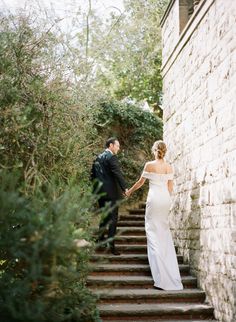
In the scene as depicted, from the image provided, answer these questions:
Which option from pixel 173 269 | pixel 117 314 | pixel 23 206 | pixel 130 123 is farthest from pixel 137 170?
pixel 23 206

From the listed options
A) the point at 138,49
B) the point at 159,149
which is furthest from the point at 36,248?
the point at 138,49

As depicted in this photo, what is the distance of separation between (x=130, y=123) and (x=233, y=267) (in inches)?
259

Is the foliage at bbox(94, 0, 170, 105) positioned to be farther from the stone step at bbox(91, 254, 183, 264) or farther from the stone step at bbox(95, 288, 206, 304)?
the stone step at bbox(95, 288, 206, 304)

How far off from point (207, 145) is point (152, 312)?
6.95ft

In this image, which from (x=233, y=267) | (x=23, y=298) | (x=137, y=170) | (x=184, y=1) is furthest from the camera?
(x=137, y=170)

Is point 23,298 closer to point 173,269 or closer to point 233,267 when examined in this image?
point 233,267

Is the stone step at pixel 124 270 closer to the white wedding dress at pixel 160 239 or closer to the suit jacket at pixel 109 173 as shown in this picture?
the white wedding dress at pixel 160 239

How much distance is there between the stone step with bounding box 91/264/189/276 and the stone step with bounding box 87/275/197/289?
0.15 m

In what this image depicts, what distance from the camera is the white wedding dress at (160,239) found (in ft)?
19.5

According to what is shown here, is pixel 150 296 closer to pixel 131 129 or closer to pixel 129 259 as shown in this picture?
pixel 129 259

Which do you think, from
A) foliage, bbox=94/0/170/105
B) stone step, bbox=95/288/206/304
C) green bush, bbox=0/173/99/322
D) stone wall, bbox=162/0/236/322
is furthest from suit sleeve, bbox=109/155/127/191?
foliage, bbox=94/0/170/105

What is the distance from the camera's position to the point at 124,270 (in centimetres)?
631

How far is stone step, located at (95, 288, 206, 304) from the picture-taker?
18.3 feet

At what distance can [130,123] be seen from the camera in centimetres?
1084
